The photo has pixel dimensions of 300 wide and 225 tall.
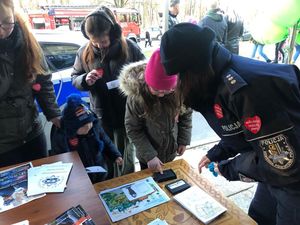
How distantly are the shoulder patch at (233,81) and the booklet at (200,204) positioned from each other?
0.55 m

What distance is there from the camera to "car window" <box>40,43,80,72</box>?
267 centimetres

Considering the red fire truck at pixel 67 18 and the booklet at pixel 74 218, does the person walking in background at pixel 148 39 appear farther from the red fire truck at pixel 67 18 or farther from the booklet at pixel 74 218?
the booklet at pixel 74 218

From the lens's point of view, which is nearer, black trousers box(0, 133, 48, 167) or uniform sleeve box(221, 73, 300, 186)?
uniform sleeve box(221, 73, 300, 186)

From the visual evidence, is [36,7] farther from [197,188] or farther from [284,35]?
[197,188]

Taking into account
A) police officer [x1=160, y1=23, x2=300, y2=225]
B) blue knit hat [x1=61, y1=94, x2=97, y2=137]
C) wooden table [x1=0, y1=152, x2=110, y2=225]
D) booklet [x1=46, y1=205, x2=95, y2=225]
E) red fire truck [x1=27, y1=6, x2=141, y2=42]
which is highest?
police officer [x1=160, y1=23, x2=300, y2=225]

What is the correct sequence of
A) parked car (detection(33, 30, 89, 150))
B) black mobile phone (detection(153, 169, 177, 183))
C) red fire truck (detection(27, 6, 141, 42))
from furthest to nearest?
red fire truck (detection(27, 6, 141, 42)) → parked car (detection(33, 30, 89, 150)) → black mobile phone (detection(153, 169, 177, 183))

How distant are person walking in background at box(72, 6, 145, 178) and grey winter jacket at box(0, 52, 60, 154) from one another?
0.38 meters

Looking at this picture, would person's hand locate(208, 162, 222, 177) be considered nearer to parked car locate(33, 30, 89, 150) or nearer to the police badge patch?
the police badge patch

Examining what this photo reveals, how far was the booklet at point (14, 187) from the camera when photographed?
1041 millimetres

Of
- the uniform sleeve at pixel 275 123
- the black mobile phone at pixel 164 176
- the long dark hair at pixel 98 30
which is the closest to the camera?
the uniform sleeve at pixel 275 123

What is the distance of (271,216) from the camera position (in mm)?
1223

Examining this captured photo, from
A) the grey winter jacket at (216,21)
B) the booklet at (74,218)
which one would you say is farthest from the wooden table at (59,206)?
the grey winter jacket at (216,21)

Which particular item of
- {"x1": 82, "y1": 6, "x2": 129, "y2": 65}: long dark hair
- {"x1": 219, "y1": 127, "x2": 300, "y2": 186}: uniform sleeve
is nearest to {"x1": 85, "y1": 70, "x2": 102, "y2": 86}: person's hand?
{"x1": 82, "y1": 6, "x2": 129, "y2": 65}: long dark hair

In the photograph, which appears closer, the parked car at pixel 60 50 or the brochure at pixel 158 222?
the brochure at pixel 158 222
